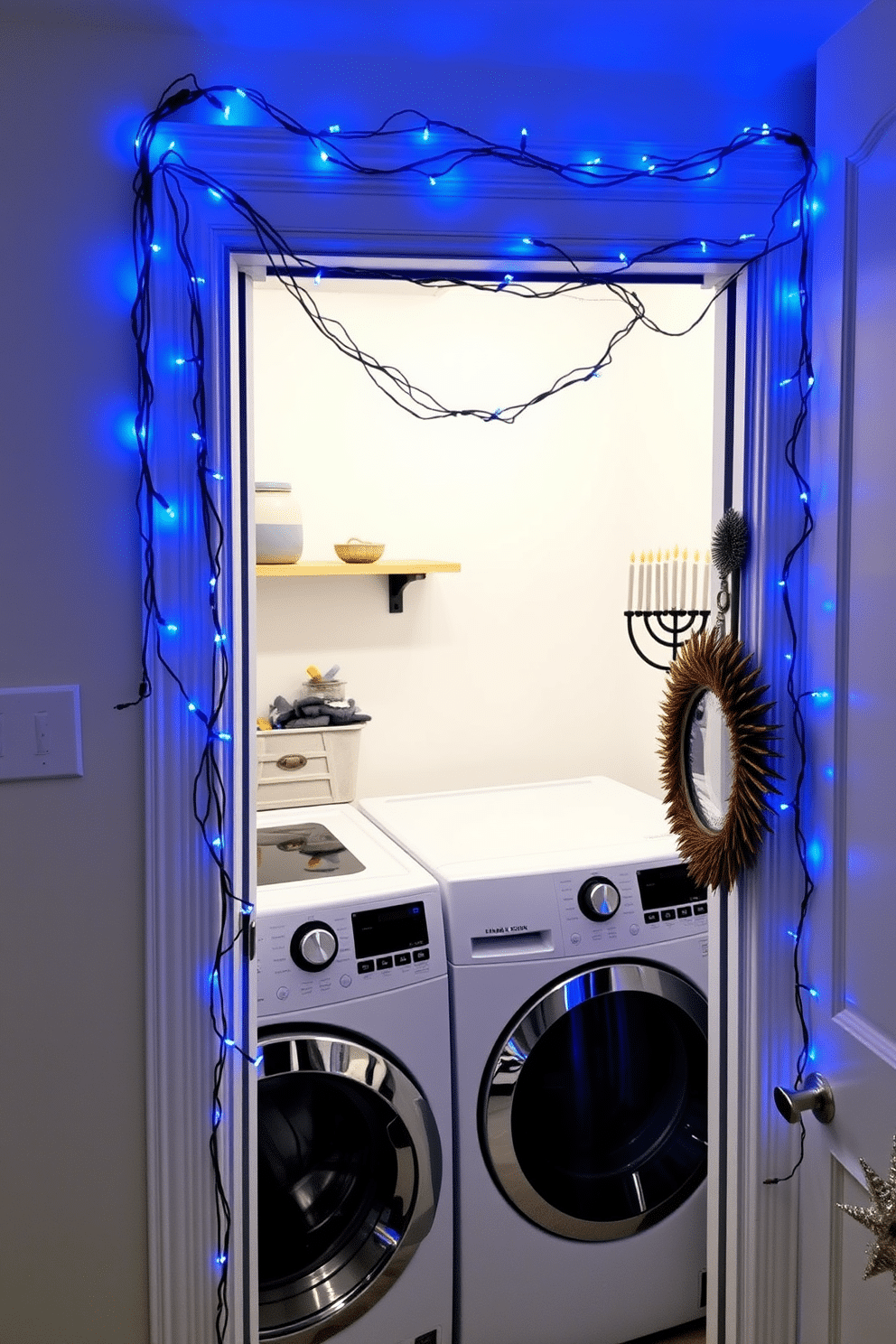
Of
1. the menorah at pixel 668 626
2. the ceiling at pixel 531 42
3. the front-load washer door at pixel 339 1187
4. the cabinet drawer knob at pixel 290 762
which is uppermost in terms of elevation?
the ceiling at pixel 531 42

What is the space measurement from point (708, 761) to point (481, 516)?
4.52 ft

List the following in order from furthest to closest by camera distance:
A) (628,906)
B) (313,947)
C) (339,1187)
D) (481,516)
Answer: (481,516) < (628,906) < (339,1187) < (313,947)

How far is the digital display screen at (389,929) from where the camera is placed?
1812mm

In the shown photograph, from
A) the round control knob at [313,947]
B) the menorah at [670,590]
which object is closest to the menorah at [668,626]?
the menorah at [670,590]

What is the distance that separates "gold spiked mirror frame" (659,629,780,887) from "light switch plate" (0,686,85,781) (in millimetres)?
829

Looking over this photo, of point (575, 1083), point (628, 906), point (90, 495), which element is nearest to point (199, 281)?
point (90, 495)

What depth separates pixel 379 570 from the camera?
2.46 m

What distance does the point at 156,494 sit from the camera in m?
1.28

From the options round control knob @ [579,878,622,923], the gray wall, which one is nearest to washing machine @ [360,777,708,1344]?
round control knob @ [579,878,622,923]

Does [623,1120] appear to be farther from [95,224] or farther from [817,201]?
[95,224]

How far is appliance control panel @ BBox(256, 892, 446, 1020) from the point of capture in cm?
174

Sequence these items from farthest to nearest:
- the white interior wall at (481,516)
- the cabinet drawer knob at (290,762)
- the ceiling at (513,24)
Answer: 1. the white interior wall at (481,516)
2. the cabinet drawer knob at (290,762)
3. the ceiling at (513,24)

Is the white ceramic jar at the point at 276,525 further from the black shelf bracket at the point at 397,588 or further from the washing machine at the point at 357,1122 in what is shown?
the washing machine at the point at 357,1122

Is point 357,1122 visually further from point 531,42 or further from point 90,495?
A: point 531,42
